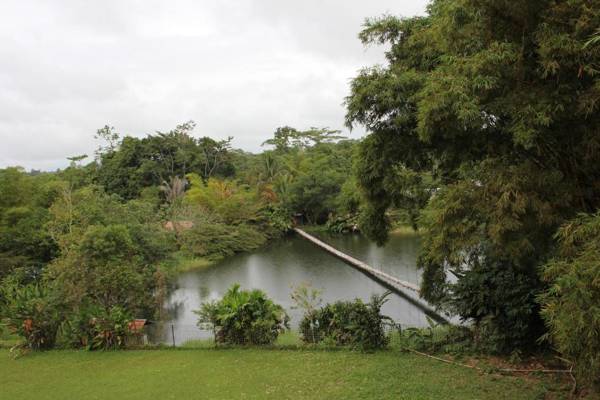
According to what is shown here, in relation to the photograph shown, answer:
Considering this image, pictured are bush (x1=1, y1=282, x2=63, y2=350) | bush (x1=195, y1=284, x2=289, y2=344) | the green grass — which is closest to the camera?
bush (x1=195, y1=284, x2=289, y2=344)

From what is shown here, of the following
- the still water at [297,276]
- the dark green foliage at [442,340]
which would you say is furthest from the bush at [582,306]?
the still water at [297,276]

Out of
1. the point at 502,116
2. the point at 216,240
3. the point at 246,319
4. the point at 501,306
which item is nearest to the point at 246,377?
the point at 246,319

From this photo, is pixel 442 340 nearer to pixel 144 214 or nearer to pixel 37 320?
pixel 37 320

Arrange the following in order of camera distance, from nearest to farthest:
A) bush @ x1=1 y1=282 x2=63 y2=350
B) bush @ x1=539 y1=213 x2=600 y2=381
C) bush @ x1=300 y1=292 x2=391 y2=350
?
bush @ x1=539 y1=213 x2=600 y2=381 < bush @ x1=300 y1=292 x2=391 y2=350 < bush @ x1=1 y1=282 x2=63 y2=350

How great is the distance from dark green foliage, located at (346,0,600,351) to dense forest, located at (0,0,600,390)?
0.05 ft

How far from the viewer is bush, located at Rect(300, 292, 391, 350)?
7.77 metres

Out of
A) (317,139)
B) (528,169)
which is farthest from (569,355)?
(317,139)

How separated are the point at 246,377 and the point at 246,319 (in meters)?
1.64

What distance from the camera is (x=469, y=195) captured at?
457 centimetres

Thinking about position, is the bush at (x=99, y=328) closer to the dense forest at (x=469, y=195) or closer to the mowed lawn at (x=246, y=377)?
the dense forest at (x=469, y=195)

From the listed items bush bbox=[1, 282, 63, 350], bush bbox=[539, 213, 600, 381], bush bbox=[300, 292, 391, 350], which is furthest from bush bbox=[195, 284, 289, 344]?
bush bbox=[539, 213, 600, 381]

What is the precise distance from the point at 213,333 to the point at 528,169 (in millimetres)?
6573

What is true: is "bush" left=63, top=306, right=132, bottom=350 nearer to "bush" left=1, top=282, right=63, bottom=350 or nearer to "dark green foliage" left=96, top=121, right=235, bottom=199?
"bush" left=1, top=282, right=63, bottom=350

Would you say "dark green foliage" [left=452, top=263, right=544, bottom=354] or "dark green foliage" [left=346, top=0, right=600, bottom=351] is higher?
"dark green foliage" [left=346, top=0, right=600, bottom=351]
